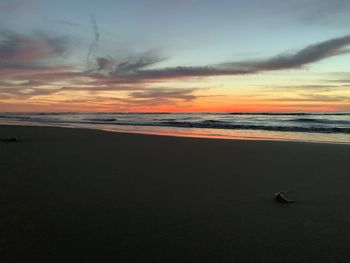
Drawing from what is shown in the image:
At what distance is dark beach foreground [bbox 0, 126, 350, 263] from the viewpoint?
2.46 m

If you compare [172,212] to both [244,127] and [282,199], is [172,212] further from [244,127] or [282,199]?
[244,127]

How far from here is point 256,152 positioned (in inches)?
298

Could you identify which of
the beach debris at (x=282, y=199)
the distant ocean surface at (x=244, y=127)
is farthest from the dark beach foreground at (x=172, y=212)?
the distant ocean surface at (x=244, y=127)

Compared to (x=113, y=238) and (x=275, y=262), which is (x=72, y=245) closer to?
(x=113, y=238)

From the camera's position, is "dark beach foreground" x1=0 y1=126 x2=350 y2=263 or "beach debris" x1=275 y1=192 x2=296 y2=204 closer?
"dark beach foreground" x1=0 y1=126 x2=350 y2=263

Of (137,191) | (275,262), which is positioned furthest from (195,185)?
(275,262)

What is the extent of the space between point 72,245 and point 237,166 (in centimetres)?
377

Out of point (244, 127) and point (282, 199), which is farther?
point (244, 127)

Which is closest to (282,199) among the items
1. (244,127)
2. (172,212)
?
(172,212)

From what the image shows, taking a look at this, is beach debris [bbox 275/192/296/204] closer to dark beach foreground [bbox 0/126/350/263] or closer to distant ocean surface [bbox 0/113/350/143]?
dark beach foreground [bbox 0/126/350/263]

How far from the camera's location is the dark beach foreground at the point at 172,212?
2.46m

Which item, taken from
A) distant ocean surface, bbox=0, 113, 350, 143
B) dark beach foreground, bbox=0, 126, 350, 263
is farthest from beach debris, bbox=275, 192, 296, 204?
distant ocean surface, bbox=0, 113, 350, 143

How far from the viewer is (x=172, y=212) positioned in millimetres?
3291

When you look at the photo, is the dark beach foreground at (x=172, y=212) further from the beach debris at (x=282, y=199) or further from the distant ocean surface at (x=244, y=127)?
the distant ocean surface at (x=244, y=127)
